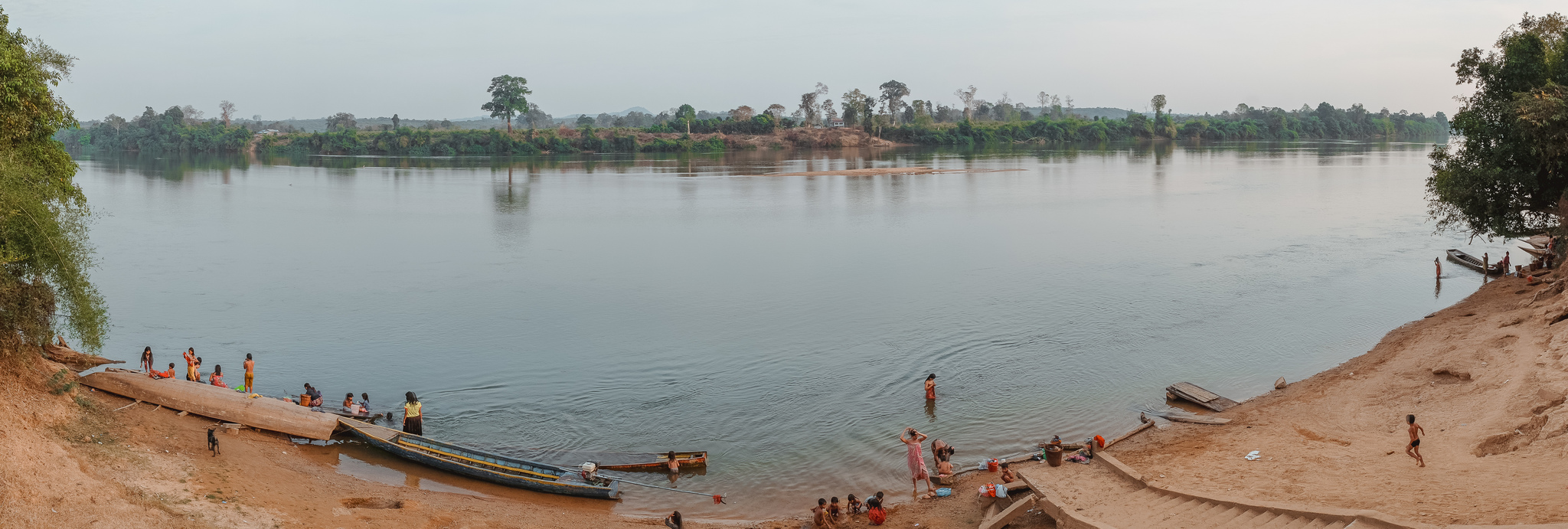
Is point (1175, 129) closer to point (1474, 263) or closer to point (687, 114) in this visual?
point (687, 114)

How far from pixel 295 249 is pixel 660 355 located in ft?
94.1

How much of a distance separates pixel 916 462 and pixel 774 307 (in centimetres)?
1605

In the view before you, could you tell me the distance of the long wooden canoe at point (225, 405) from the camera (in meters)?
19.1

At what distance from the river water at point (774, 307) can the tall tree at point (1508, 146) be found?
413 centimetres

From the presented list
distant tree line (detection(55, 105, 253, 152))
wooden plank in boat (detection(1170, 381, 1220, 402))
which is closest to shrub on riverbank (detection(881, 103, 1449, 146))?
distant tree line (detection(55, 105, 253, 152))

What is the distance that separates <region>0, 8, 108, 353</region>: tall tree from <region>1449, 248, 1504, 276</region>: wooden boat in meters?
41.1

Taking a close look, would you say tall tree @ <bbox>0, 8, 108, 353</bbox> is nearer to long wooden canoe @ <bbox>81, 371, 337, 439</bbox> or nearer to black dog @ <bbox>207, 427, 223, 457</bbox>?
long wooden canoe @ <bbox>81, 371, 337, 439</bbox>

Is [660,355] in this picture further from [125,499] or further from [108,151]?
[108,151]

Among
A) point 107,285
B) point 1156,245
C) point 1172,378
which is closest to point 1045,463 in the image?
point 1172,378

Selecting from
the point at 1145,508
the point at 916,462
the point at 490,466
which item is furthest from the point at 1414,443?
the point at 490,466

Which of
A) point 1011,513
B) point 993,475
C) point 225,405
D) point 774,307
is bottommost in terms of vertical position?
point 993,475

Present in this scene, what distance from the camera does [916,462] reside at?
1677cm

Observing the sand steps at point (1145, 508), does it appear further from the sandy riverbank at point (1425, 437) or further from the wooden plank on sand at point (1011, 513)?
the sandy riverbank at point (1425, 437)

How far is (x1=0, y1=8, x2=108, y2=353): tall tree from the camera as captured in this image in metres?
16.3
